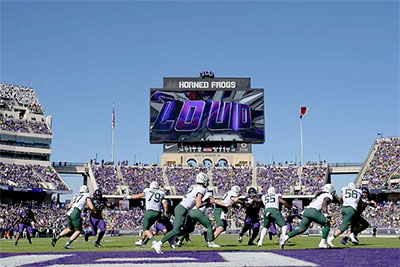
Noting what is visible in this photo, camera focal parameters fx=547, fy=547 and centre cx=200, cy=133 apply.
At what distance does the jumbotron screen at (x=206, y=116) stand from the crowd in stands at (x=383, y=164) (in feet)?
49.2

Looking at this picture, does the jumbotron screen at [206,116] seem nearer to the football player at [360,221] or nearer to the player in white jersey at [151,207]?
the football player at [360,221]

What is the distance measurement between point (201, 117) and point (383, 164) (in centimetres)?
2455

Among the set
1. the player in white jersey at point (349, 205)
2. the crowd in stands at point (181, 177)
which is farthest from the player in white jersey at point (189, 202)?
the crowd in stands at point (181, 177)

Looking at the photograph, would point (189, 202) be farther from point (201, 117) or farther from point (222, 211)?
point (201, 117)

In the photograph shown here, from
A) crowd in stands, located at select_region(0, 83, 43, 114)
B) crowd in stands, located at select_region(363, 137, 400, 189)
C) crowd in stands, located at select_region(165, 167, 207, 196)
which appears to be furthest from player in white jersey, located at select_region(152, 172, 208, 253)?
crowd in stands, located at select_region(0, 83, 43, 114)

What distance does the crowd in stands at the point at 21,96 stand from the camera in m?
78.8

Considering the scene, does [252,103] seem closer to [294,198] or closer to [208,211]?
[294,198]

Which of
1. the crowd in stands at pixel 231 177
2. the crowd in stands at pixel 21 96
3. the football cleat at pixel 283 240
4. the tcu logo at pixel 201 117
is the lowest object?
the football cleat at pixel 283 240

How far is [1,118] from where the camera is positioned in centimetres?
7356

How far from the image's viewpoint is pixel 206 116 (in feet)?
245

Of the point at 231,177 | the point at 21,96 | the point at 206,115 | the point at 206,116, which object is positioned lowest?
the point at 231,177

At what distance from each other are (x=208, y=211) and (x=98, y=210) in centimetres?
4442

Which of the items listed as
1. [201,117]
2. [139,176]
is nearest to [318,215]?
[201,117]

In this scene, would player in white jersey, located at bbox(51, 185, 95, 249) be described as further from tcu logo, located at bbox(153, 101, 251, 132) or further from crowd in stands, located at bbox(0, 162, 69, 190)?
tcu logo, located at bbox(153, 101, 251, 132)
